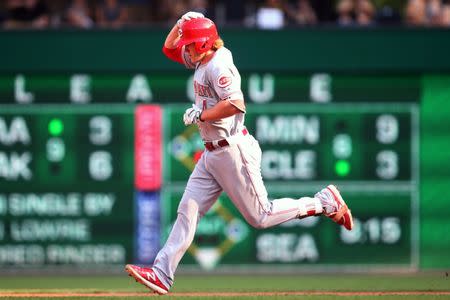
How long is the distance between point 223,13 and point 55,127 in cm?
238

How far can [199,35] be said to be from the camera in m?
8.70

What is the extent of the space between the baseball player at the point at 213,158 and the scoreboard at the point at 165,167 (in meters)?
3.55

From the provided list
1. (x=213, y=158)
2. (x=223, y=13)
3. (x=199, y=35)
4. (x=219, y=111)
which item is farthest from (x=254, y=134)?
(x=219, y=111)

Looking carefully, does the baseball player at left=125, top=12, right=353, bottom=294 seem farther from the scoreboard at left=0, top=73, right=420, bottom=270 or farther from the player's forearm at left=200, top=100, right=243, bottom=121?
the scoreboard at left=0, top=73, right=420, bottom=270

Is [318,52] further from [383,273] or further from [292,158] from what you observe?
[383,273]

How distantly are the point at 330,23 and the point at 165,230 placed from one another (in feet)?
9.67

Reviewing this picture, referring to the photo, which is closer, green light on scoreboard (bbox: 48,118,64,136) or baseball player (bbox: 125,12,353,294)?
baseball player (bbox: 125,12,353,294)

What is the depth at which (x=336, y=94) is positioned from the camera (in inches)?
495

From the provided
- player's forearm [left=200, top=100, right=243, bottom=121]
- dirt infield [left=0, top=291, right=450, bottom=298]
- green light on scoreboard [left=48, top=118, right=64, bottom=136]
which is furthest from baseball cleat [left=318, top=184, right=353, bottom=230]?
green light on scoreboard [left=48, top=118, right=64, bottom=136]

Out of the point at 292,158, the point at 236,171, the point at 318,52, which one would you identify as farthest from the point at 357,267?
the point at 236,171

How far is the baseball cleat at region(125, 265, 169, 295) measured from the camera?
28.7 feet

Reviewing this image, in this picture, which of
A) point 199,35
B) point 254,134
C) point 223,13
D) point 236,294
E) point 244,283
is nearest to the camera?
point 199,35

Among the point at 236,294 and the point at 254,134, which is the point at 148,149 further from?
the point at 236,294

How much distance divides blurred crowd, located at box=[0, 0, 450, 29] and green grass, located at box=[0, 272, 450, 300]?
2.68m
